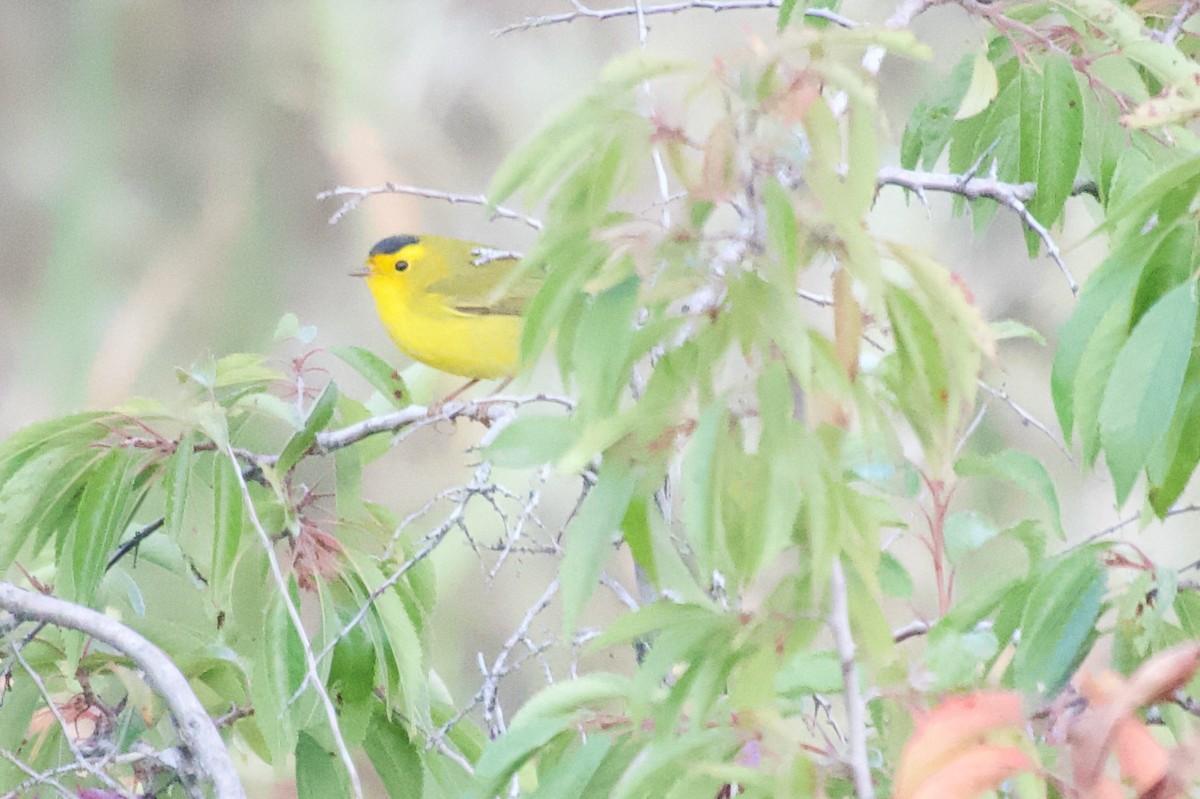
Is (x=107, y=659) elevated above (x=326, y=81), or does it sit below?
below

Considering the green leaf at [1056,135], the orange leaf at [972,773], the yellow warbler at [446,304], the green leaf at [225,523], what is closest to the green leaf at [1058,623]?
the orange leaf at [972,773]

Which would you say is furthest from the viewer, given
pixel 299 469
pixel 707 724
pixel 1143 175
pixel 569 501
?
pixel 569 501

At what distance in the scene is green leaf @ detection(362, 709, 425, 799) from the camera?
39.6 inches

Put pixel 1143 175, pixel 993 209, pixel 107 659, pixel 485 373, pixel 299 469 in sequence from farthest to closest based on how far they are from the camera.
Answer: pixel 299 469 → pixel 485 373 → pixel 993 209 → pixel 107 659 → pixel 1143 175

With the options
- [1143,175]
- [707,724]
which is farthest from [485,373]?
[707,724]

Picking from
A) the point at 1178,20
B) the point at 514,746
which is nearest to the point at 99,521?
the point at 514,746

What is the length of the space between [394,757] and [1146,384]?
2.07 feet

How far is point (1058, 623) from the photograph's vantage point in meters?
0.65

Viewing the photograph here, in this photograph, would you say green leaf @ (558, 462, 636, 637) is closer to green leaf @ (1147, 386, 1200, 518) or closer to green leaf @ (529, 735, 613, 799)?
green leaf @ (529, 735, 613, 799)

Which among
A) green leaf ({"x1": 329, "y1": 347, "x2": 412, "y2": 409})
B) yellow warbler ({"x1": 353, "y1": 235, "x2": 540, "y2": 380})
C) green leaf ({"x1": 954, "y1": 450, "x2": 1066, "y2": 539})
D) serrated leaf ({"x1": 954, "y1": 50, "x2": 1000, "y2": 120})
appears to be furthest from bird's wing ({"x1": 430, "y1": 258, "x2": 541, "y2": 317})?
green leaf ({"x1": 954, "y1": 450, "x2": 1066, "y2": 539})

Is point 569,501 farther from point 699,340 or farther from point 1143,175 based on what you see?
point 699,340

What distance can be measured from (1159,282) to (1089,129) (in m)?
0.44

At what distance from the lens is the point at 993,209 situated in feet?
3.95

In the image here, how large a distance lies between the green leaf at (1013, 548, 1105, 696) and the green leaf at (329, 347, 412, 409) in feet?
1.77
